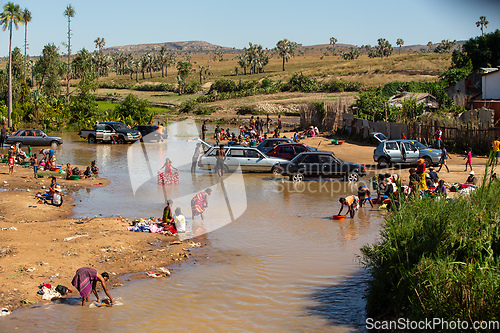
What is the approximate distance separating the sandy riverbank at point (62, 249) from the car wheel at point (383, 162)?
574 inches

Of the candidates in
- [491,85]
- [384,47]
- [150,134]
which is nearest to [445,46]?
[384,47]

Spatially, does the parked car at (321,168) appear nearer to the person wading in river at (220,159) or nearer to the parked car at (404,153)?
the person wading in river at (220,159)

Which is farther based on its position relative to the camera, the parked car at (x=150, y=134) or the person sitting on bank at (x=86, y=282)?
the parked car at (x=150, y=134)

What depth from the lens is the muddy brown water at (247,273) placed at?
352 inches

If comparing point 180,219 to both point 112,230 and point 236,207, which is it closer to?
point 112,230

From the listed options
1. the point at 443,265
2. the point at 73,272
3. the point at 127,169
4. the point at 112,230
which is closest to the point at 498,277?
the point at 443,265

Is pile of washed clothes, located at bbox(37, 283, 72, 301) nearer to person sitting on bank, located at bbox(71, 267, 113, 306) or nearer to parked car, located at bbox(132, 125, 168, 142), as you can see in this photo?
person sitting on bank, located at bbox(71, 267, 113, 306)

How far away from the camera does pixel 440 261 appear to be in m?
7.14

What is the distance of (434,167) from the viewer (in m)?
24.8

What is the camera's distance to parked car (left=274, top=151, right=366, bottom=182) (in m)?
22.1

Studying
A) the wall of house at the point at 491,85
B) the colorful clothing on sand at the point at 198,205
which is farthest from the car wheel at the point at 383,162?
the wall of house at the point at 491,85

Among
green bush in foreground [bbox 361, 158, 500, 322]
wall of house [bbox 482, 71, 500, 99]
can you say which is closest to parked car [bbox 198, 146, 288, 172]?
green bush in foreground [bbox 361, 158, 500, 322]

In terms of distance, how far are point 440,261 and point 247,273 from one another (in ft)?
16.7

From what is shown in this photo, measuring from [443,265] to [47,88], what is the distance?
73231 millimetres
